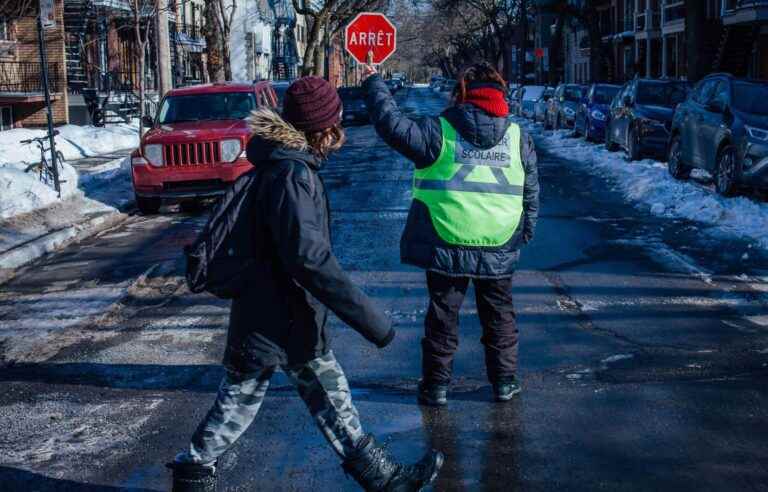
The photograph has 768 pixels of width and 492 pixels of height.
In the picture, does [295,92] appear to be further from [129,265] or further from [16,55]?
[16,55]

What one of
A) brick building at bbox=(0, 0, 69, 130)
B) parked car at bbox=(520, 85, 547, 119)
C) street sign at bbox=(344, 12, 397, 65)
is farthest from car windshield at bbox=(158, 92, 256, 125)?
parked car at bbox=(520, 85, 547, 119)

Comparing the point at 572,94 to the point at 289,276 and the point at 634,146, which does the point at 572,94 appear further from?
the point at 289,276

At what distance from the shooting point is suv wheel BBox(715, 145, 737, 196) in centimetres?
1394

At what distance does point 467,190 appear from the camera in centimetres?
523

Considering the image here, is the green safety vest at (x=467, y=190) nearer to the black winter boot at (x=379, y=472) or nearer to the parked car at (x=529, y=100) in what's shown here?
the black winter boot at (x=379, y=472)

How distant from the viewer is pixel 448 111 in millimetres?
5316

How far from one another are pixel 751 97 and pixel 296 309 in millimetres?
12855

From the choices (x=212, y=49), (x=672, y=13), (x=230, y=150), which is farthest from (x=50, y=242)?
(x=672, y=13)

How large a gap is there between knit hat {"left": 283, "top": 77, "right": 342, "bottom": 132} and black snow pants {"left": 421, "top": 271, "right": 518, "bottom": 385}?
1.60 meters

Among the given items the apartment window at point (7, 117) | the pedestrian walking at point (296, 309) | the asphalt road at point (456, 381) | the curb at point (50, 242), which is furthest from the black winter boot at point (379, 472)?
the apartment window at point (7, 117)

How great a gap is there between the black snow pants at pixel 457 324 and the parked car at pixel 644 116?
14.7 meters

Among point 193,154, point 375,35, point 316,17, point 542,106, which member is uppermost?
point 316,17

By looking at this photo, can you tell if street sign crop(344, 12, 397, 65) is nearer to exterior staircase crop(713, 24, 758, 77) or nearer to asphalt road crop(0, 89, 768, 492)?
asphalt road crop(0, 89, 768, 492)

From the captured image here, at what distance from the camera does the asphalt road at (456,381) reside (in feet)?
15.2
